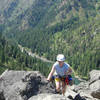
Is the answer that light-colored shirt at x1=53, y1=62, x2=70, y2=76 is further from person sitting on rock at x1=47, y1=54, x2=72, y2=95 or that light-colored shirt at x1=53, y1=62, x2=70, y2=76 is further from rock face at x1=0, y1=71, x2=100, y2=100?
rock face at x1=0, y1=71, x2=100, y2=100

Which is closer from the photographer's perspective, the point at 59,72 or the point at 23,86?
the point at 23,86

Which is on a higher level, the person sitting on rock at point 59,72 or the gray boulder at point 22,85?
the person sitting on rock at point 59,72

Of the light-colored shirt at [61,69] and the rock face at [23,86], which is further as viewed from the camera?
the light-colored shirt at [61,69]

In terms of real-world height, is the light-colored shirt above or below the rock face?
above

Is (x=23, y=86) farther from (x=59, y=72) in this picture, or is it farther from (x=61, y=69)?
(x=61, y=69)

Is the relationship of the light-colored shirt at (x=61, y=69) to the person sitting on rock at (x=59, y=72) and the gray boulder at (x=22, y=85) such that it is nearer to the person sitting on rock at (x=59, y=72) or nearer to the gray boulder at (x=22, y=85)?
the person sitting on rock at (x=59, y=72)

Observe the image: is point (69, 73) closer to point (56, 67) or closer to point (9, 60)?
point (56, 67)

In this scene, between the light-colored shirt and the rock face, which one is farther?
the light-colored shirt

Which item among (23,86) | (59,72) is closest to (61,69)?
(59,72)

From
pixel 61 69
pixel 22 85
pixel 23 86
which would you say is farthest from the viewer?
pixel 61 69

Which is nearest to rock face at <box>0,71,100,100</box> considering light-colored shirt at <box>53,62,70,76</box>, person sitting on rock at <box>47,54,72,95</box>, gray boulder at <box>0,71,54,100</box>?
gray boulder at <box>0,71,54,100</box>

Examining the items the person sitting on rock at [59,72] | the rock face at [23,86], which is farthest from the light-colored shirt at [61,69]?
the rock face at [23,86]

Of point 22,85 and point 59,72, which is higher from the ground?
point 59,72

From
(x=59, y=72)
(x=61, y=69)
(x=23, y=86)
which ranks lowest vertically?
(x=23, y=86)
